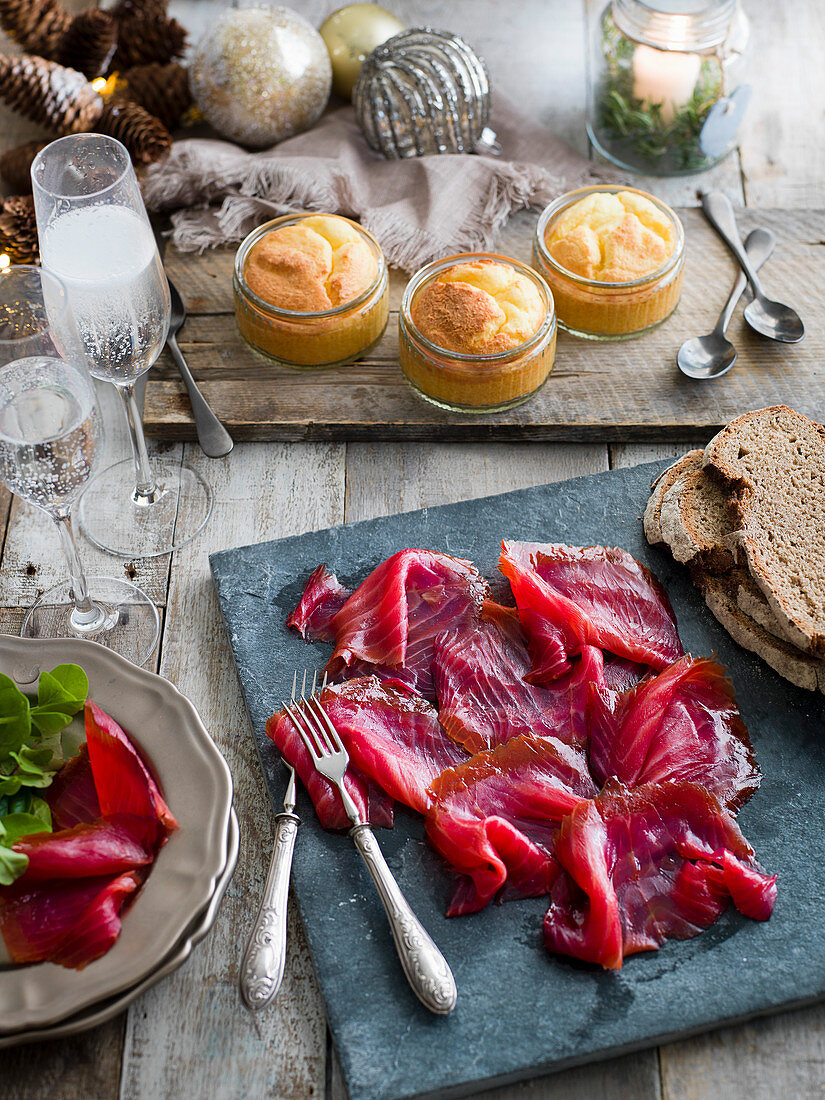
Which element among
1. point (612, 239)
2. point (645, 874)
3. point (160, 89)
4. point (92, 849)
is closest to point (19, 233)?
point (160, 89)

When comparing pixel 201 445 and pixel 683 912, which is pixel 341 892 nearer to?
pixel 683 912

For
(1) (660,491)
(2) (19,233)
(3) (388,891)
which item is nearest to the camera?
(3) (388,891)

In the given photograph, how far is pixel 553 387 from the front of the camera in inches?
99.9

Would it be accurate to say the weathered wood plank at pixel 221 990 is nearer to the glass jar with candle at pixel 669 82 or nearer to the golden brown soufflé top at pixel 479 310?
the golden brown soufflé top at pixel 479 310

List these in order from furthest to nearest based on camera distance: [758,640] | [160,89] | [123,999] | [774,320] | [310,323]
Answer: [160,89], [774,320], [310,323], [758,640], [123,999]

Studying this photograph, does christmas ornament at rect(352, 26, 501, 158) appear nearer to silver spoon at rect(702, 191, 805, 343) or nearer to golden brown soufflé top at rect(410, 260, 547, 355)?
golden brown soufflé top at rect(410, 260, 547, 355)

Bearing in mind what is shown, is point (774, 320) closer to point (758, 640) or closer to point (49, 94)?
point (758, 640)

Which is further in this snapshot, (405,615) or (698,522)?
(698,522)

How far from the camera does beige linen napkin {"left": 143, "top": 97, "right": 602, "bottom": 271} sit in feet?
9.25

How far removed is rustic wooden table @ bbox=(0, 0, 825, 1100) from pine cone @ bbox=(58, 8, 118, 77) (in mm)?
283

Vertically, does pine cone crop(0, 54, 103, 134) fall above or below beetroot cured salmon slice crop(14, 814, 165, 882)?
above

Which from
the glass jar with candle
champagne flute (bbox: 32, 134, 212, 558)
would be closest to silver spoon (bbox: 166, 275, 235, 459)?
champagne flute (bbox: 32, 134, 212, 558)

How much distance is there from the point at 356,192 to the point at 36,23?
1239 millimetres

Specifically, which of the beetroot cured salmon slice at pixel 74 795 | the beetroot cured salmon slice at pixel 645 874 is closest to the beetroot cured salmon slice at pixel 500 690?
the beetroot cured salmon slice at pixel 645 874
